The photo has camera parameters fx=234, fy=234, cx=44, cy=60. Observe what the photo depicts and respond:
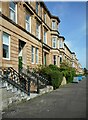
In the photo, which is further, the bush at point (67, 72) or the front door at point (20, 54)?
the bush at point (67, 72)

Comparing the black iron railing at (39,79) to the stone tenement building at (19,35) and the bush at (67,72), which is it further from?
the bush at (67,72)

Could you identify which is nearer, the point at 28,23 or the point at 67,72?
the point at 28,23

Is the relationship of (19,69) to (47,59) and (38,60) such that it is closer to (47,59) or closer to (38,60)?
(38,60)

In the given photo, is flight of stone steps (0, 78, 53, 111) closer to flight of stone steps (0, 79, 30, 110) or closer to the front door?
flight of stone steps (0, 79, 30, 110)

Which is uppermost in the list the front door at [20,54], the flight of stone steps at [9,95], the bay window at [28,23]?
the bay window at [28,23]

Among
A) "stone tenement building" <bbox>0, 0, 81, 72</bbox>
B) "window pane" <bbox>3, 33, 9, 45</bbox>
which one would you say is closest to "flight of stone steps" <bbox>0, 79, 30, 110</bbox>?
"stone tenement building" <bbox>0, 0, 81, 72</bbox>

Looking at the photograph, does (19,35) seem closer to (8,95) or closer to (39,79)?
(39,79)

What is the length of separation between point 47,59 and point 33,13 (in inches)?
497

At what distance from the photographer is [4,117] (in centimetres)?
898

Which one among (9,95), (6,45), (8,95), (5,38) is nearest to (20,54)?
(6,45)

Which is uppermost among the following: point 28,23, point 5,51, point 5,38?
point 28,23

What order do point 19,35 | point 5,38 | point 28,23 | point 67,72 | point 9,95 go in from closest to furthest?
1. point 9,95
2. point 5,38
3. point 19,35
4. point 28,23
5. point 67,72

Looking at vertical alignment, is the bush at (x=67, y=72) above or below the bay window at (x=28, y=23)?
below

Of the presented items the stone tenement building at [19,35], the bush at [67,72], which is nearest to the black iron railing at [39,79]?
the stone tenement building at [19,35]
